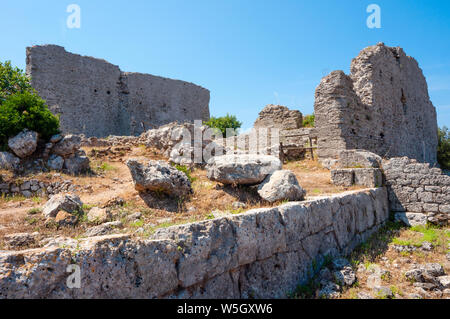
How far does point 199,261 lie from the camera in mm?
2600

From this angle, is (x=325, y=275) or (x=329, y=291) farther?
(x=325, y=275)

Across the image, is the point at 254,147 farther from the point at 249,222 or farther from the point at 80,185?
the point at 249,222

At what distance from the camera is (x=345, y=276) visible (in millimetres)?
3834

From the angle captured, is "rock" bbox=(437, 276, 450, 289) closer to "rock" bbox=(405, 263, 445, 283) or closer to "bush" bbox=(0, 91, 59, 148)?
"rock" bbox=(405, 263, 445, 283)

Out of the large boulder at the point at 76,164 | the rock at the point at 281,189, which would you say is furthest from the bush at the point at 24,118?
the rock at the point at 281,189

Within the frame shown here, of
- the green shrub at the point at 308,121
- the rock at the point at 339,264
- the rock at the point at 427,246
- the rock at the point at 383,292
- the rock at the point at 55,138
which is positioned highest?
the green shrub at the point at 308,121

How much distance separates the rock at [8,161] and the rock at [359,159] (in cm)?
874

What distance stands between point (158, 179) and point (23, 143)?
517 centimetres

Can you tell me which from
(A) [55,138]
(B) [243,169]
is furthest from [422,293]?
(A) [55,138]

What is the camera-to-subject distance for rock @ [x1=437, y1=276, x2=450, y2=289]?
3.89 metres

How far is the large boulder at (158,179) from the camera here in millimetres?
4770

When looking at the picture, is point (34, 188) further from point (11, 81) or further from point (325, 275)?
point (11, 81)

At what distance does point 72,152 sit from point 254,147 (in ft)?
27.7

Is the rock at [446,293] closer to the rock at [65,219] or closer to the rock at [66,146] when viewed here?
the rock at [65,219]
